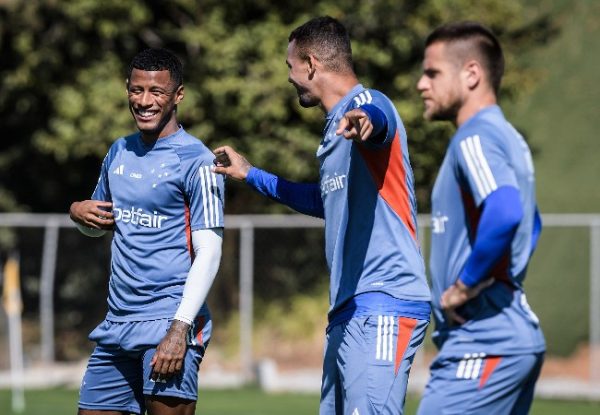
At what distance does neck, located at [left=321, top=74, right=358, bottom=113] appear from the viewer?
6.08m

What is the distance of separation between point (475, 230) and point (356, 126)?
0.75m

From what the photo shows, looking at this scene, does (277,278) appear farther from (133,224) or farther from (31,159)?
(133,224)

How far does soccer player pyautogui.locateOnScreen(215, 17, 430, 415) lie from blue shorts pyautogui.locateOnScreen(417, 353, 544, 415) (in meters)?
0.88

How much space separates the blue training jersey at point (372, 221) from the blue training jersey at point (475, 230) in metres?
0.88

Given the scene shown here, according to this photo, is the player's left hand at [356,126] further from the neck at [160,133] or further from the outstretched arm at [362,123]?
the neck at [160,133]

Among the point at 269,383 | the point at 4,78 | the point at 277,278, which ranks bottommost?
the point at 269,383

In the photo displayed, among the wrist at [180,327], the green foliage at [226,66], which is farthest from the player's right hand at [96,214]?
the green foliage at [226,66]

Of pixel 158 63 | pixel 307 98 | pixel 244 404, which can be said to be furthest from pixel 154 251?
pixel 244 404

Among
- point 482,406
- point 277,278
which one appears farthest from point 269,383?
point 482,406

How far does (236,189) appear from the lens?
1948 cm

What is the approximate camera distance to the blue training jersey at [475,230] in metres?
4.71

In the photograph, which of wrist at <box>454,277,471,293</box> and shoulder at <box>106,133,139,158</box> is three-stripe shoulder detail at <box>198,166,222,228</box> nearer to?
shoulder at <box>106,133,139,158</box>

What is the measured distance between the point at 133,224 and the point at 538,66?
21.4 meters

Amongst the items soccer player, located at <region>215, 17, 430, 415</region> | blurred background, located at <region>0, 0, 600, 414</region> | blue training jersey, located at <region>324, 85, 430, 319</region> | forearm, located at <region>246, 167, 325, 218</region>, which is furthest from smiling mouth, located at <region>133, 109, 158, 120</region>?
blurred background, located at <region>0, 0, 600, 414</region>
